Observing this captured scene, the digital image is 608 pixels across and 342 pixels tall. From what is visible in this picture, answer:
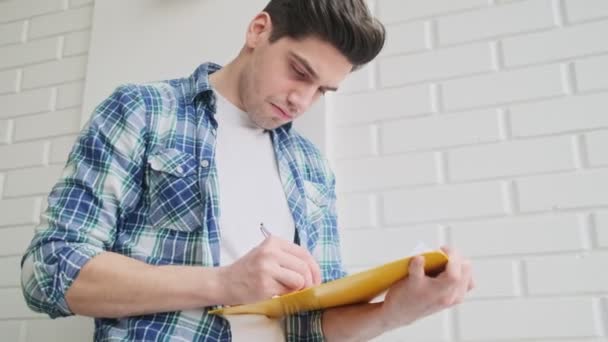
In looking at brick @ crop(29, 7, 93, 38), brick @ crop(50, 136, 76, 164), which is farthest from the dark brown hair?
brick @ crop(29, 7, 93, 38)

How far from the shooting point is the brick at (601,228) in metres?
1.17

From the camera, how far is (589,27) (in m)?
1.29

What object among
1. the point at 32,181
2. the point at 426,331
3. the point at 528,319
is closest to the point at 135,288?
the point at 426,331

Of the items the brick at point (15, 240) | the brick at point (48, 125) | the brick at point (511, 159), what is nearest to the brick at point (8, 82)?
the brick at point (48, 125)

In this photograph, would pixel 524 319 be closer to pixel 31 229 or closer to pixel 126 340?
pixel 126 340

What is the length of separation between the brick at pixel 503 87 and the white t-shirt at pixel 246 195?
1.45ft

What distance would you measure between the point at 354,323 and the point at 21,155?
3.69ft

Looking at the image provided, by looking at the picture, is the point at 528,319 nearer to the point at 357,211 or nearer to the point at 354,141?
the point at 357,211

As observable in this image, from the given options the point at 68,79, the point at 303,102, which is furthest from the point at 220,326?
the point at 68,79

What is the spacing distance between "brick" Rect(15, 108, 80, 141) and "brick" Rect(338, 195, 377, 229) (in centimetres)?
75

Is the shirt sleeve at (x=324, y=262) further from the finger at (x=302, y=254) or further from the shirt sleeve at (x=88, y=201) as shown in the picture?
the shirt sleeve at (x=88, y=201)

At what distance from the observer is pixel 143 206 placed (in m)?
0.95

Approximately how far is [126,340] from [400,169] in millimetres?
702

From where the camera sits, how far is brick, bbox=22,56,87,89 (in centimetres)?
171
